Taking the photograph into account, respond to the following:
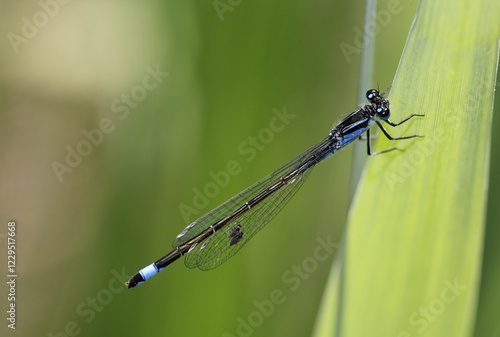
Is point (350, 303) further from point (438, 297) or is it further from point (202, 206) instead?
point (202, 206)

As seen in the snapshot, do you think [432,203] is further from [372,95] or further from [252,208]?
[252,208]

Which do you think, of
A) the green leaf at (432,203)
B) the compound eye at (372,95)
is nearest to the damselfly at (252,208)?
the compound eye at (372,95)

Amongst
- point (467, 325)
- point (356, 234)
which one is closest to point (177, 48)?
point (356, 234)

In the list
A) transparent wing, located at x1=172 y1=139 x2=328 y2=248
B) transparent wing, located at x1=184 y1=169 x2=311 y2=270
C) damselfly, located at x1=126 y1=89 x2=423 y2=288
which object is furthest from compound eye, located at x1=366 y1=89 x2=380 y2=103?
transparent wing, located at x1=184 y1=169 x2=311 y2=270

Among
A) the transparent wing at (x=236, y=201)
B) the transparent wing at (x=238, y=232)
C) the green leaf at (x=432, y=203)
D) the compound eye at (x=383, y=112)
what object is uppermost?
the transparent wing at (x=236, y=201)

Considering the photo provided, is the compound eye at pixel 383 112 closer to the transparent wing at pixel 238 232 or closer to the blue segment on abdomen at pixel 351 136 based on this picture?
the blue segment on abdomen at pixel 351 136

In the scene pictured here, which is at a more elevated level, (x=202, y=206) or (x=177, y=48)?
(x=177, y=48)

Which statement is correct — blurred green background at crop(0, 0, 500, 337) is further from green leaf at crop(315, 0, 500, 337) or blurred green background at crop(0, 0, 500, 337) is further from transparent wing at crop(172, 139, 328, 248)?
green leaf at crop(315, 0, 500, 337)
